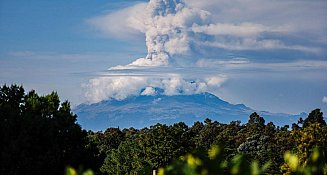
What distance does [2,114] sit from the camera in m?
22.8

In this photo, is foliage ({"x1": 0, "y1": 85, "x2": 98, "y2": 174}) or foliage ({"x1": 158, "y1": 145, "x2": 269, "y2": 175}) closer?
foliage ({"x1": 158, "y1": 145, "x2": 269, "y2": 175})

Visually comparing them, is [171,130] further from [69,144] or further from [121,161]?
[69,144]

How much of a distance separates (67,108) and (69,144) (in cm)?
323

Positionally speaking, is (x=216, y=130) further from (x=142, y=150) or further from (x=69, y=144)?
(x=69, y=144)

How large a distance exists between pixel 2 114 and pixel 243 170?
22.1 metres

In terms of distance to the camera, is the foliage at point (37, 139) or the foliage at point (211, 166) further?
the foliage at point (37, 139)

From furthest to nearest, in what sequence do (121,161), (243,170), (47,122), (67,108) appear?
1. (121,161)
2. (67,108)
3. (47,122)
4. (243,170)

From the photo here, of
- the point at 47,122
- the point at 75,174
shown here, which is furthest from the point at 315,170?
the point at 47,122

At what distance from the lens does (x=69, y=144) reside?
23781 mm

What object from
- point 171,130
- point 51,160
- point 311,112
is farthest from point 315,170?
point 311,112

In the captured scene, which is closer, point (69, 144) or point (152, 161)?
point (69, 144)

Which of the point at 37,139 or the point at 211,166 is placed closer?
the point at 211,166

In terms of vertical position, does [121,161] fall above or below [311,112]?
below

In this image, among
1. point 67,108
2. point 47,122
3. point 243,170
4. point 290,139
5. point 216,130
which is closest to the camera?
point 243,170
